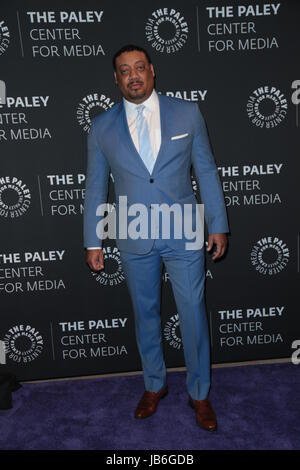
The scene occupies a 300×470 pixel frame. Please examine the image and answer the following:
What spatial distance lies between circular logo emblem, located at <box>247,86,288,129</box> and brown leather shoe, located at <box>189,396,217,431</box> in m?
1.70

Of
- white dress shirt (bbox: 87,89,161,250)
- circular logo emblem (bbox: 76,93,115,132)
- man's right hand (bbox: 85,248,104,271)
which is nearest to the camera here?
white dress shirt (bbox: 87,89,161,250)

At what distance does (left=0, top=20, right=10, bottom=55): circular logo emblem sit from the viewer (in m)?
2.59

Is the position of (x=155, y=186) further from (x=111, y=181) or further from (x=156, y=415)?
(x=156, y=415)

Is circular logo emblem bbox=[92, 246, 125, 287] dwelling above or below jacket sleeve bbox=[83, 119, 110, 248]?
below

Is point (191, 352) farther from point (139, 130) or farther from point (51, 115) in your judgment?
point (51, 115)

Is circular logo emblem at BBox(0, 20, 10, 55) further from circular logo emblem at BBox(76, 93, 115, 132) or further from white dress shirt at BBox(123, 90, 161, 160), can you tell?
white dress shirt at BBox(123, 90, 161, 160)

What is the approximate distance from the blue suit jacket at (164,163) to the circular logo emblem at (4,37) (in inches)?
29.5

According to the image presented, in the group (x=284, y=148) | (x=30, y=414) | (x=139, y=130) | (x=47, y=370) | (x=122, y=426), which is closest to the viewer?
(x=139, y=130)

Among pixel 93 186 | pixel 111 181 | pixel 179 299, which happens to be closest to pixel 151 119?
pixel 93 186

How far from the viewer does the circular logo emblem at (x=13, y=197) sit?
110 inches

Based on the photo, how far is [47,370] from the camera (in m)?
3.09

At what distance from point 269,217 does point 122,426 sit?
1565 millimetres

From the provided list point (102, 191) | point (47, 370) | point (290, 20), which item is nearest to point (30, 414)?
point (47, 370)

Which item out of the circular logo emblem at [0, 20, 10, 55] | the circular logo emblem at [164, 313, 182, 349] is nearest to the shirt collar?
the circular logo emblem at [0, 20, 10, 55]
